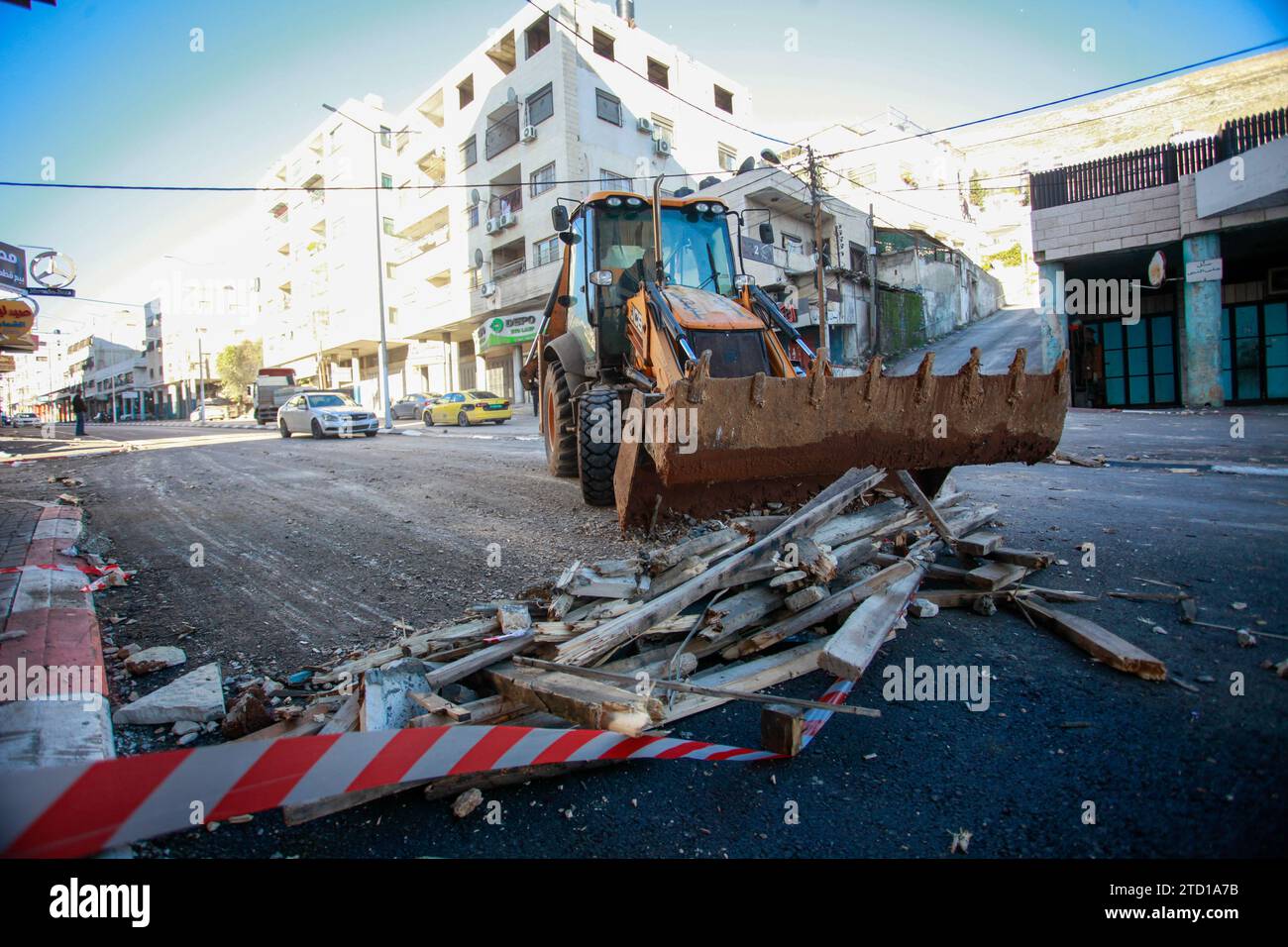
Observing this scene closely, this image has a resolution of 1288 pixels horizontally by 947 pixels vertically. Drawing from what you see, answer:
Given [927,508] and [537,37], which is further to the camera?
[537,37]

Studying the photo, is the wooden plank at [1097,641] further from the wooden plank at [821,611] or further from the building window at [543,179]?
the building window at [543,179]

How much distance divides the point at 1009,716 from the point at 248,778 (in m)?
2.61

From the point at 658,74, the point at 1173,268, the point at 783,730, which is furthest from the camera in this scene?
the point at 658,74

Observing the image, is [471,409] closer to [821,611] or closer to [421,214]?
[421,214]

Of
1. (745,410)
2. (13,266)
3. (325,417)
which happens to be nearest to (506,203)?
(325,417)

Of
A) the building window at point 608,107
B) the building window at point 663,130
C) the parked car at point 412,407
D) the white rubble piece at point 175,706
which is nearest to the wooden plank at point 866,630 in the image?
the white rubble piece at point 175,706

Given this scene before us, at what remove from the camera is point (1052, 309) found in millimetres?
18781

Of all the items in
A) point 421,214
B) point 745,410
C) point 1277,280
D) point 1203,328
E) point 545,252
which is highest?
point 421,214

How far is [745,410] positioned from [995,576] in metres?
1.77

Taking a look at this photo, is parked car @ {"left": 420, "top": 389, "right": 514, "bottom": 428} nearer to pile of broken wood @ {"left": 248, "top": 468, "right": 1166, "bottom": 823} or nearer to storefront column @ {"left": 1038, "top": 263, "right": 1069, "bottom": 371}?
storefront column @ {"left": 1038, "top": 263, "right": 1069, "bottom": 371}

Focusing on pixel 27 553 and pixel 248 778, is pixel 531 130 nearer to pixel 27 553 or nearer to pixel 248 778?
pixel 27 553

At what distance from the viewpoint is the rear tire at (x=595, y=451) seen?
6062mm

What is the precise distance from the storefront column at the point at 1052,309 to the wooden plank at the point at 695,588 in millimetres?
17993
